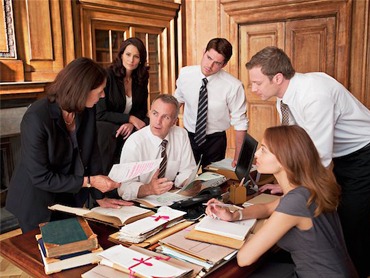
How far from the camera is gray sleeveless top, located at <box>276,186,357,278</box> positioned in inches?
54.4

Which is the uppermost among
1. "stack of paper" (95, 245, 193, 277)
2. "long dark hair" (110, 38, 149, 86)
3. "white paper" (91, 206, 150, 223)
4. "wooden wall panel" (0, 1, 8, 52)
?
"wooden wall panel" (0, 1, 8, 52)

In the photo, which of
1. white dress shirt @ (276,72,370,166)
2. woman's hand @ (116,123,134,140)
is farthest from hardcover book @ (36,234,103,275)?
woman's hand @ (116,123,134,140)

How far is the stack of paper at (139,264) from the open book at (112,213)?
0.30 m

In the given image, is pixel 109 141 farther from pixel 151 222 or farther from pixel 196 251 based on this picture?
pixel 196 251

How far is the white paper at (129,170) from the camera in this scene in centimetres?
183

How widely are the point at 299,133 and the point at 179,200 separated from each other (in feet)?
2.44

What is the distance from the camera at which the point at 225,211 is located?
5.32 feet

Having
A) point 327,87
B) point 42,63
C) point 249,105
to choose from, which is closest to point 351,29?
point 249,105

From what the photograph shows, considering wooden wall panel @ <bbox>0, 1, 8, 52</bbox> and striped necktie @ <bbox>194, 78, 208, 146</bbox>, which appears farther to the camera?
wooden wall panel @ <bbox>0, 1, 8, 52</bbox>

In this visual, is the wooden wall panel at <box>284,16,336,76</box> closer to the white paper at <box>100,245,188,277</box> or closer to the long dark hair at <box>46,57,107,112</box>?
the long dark hair at <box>46,57,107,112</box>

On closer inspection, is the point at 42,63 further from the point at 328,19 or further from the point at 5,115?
the point at 328,19

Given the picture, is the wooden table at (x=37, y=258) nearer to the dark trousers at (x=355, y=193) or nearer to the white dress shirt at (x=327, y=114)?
the white dress shirt at (x=327, y=114)

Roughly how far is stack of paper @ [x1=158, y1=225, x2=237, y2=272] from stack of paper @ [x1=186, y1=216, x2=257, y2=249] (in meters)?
0.02

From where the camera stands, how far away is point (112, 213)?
5.65 feet
